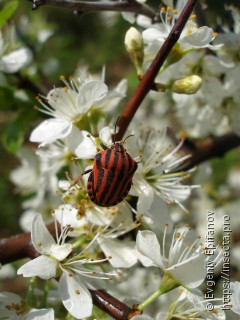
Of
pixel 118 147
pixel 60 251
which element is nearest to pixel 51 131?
pixel 118 147

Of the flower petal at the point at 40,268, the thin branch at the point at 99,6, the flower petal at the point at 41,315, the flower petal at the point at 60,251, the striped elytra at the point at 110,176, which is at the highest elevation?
the thin branch at the point at 99,6

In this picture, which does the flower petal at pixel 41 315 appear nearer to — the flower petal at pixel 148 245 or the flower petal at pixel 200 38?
the flower petal at pixel 148 245

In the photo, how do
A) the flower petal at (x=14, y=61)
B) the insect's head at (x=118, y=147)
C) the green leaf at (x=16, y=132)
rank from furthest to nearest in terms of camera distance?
1. the green leaf at (x=16, y=132)
2. the flower petal at (x=14, y=61)
3. the insect's head at (x=118, y=147)

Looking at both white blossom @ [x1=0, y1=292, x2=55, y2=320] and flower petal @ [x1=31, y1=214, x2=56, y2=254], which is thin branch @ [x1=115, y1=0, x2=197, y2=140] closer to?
flower petal @ [x1=31, y1=214, x2=56, y2=254]

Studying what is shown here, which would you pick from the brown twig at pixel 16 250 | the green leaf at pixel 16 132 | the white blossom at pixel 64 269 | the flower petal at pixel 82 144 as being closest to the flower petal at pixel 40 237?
the white blossom at pixel 64 269

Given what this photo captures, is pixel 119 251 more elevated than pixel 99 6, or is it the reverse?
pixel 99 6

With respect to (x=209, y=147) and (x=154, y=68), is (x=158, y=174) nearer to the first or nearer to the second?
(x=154, y=68)
